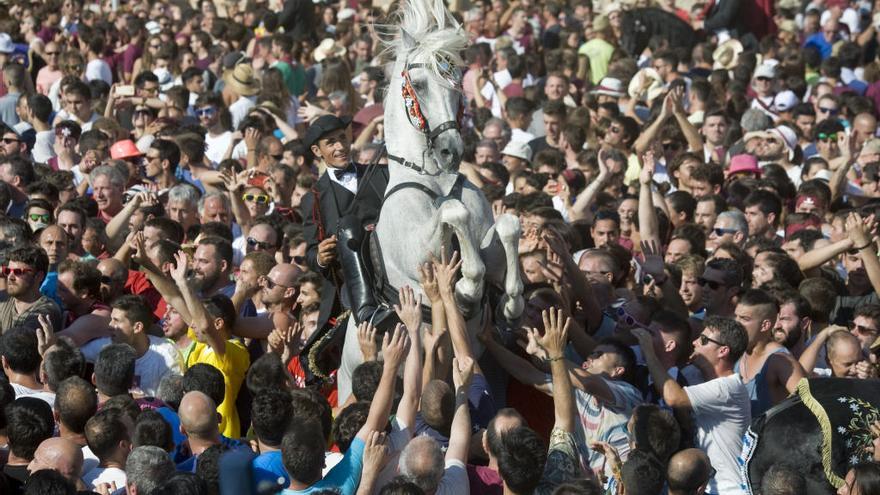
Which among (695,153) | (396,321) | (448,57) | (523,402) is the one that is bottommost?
(695,153)

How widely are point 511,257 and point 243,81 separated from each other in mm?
9525

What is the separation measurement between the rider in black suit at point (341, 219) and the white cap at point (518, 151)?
4202mm

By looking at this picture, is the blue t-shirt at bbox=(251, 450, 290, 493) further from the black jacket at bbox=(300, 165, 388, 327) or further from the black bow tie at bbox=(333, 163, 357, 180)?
the black bow tie at bbox=(333, 163, 357, 180)

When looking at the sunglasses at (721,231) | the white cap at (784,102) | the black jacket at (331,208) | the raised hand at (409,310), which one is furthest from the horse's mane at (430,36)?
the white cap at (784,102)

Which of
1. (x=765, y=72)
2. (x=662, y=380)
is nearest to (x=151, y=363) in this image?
(x=662, y=380)

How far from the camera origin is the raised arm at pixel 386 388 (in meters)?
6.36

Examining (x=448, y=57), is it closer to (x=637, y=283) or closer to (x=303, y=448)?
(x=303, y=448)

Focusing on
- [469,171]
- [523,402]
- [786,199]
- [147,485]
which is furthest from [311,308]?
[786,199]

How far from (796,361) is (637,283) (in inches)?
74.9

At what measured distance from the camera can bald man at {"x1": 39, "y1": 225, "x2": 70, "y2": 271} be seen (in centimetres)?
1002

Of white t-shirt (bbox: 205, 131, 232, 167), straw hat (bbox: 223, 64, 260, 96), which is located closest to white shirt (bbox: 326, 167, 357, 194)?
white t-shirt (bbox: 205, 131, 232, 167)

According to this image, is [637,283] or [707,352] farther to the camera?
[637,283]

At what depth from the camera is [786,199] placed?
487 inches

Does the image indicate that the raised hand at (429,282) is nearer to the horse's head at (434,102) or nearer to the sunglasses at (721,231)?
the horse's head at (434,102)
